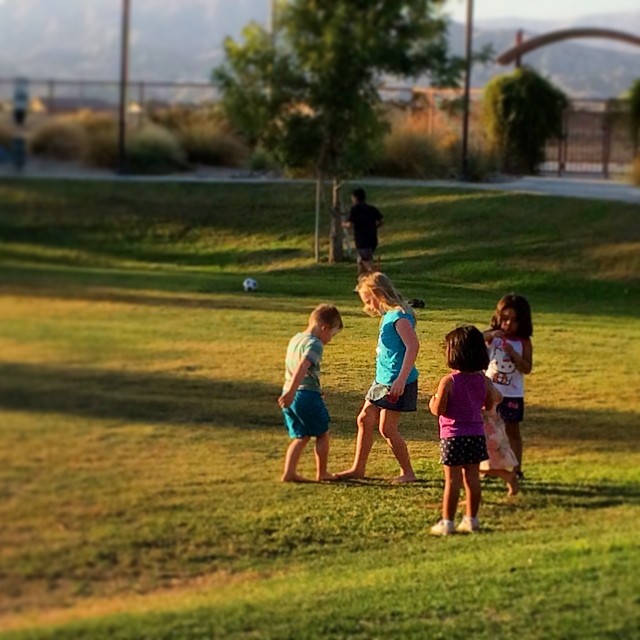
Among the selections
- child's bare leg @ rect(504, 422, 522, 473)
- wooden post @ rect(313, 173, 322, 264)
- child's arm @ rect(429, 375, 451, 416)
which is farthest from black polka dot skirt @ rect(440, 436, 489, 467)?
wooden post @ rect(313, 173, 322, 264)

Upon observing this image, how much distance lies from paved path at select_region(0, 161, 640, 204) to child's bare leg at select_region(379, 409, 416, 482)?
110cm

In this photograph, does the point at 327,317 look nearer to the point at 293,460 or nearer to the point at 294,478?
the point at 293,460

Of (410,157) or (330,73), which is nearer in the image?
(330,73)

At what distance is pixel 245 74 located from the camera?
14.5 ft

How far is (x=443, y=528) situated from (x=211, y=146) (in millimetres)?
1877

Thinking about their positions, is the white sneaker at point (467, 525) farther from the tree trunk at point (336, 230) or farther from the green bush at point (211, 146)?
the green bush at point (211, 146)

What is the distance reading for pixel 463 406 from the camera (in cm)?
509

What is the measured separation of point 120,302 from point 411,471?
2.50 meters

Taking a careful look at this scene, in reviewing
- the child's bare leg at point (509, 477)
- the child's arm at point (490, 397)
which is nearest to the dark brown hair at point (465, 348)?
the child's arm at point (490, 397)

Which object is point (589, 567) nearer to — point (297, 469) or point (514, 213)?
point (297, 469)

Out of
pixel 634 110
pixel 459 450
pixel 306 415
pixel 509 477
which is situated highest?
pixel 634 110

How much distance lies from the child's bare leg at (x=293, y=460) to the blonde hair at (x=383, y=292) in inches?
21.5

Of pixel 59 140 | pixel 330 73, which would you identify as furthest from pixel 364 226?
pixel 59 140

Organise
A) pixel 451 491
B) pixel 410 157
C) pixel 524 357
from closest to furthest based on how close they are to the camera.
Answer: pixel 451 491 → pixel 524 357 → pixel 410 157
